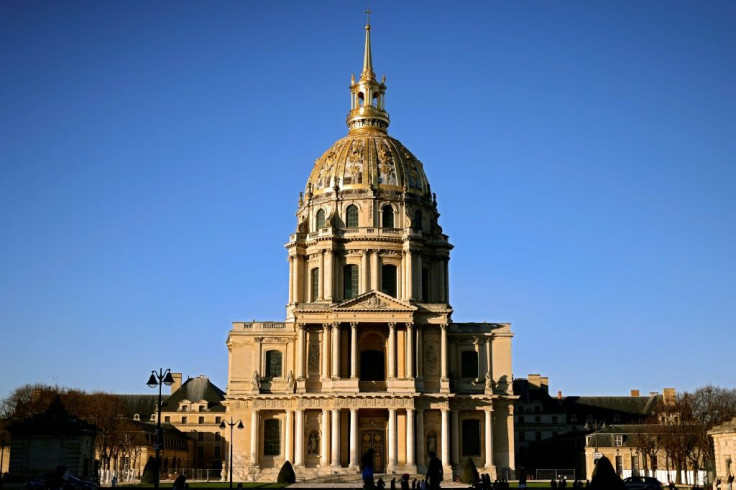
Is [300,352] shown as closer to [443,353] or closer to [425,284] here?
[443,353]

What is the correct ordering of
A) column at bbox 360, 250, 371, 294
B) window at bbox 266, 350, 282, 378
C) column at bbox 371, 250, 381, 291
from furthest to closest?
column at bbox 371, 250, 381, 291, column at bbox 360, 250, 371, 294, window at bbox 266, 350, 282, 378

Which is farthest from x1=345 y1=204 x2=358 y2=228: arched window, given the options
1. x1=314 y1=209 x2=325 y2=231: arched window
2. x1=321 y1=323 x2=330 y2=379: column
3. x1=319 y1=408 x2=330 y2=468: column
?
x1=319 y1=408 x2=330 y2=468: column

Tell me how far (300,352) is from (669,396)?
5704cm

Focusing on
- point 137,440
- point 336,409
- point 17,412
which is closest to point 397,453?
point 336,409

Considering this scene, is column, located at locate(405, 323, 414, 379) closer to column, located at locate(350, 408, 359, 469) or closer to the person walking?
column, located at locate(350, 408, 359, 469)

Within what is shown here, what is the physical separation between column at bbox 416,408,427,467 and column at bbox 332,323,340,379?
291 inches

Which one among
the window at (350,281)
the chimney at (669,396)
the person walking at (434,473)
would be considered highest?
the window at (350,281)

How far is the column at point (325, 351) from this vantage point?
86.9 metres

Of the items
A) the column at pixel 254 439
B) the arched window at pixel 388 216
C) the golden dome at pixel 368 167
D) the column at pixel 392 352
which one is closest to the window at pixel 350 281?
the arched window at pixel 388 216

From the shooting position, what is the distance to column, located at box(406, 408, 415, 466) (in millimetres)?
84438

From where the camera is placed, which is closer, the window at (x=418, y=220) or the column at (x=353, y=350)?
the column at (x=353, y=350)

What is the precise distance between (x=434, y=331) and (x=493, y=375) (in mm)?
6374

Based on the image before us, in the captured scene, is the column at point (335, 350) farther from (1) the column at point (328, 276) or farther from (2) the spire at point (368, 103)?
(2) the spire at point (368, 103)

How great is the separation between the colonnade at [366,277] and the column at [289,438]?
37.3 feet
